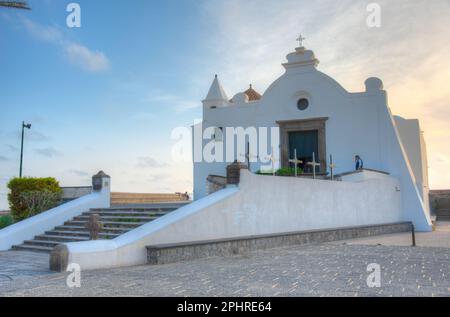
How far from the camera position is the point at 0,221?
1608 centimetres

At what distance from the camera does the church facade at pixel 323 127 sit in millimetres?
20797

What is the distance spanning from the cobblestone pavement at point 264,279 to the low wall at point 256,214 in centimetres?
62

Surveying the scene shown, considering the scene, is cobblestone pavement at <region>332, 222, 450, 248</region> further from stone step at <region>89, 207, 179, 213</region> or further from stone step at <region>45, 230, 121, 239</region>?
stone step at <region>45, 230, 121, 239</region>

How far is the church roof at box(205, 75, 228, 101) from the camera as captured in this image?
25594 millimetres

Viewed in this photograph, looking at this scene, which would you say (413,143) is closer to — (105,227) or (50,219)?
(105,227)

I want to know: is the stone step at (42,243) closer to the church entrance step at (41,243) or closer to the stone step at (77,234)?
the church entrance step at (41,243)

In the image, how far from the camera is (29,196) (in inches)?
609

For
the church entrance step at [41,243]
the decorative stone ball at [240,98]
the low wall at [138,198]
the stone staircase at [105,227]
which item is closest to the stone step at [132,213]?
the stone staircase at [105,227]

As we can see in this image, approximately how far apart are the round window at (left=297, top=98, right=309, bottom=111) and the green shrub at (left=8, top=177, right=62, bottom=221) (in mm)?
13156

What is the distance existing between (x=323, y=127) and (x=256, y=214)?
10794 millimetres

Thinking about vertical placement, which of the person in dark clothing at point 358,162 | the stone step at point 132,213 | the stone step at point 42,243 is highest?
the person in dark clothing at point 358,162
